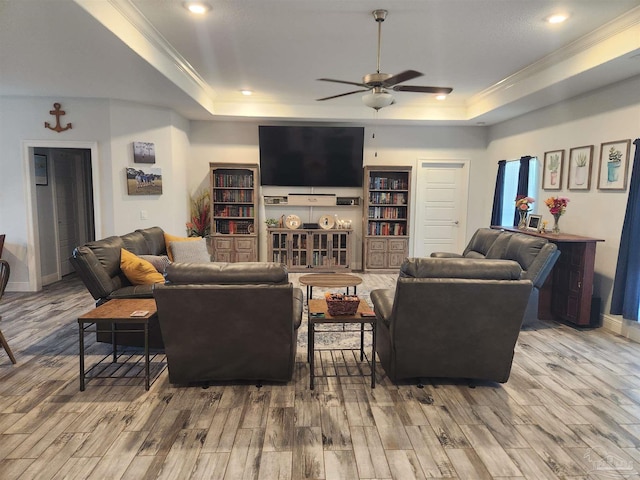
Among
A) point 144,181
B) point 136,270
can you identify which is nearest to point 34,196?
point 144,181

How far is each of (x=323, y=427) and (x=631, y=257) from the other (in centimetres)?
356

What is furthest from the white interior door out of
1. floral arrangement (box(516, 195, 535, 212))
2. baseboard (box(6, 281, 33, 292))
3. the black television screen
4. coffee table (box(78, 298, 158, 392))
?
baseboard (box(6, 281, 33, 292))

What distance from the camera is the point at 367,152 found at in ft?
23.6

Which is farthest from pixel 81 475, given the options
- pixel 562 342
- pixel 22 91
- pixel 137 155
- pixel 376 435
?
pixel 22 91

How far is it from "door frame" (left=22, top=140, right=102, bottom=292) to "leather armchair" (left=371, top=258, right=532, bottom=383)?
181 inches

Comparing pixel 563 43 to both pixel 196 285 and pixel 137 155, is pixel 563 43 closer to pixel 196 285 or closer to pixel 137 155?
pixel 196 285

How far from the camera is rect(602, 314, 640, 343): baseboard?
12.8 ft

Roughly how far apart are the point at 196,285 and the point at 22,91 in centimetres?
449

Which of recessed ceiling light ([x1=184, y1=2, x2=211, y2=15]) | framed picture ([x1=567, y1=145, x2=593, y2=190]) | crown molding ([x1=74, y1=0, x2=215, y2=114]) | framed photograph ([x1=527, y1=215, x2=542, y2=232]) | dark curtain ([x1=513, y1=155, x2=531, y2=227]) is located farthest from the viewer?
dark curtain ([x1=513, y1=155, x2=531, y2=227])

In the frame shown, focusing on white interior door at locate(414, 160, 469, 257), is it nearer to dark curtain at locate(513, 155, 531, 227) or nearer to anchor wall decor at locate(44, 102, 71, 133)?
dark curtain at locate(513, 155, 531, 227)

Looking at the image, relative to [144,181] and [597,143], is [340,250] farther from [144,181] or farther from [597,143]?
[597,143]

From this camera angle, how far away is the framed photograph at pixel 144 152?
18.0 feet

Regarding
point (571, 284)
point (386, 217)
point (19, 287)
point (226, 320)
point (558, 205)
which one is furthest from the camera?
point (386, 217)

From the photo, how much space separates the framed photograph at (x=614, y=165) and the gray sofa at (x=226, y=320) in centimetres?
383
